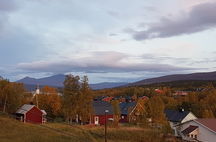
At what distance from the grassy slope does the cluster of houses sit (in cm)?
570

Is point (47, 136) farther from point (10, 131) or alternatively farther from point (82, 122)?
point (82, 122)

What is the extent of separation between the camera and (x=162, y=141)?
4831 cm

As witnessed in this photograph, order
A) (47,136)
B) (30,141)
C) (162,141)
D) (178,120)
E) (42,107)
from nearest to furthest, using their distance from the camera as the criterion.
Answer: (30,141)
(47,136)
(162,141)
(42,107)
(178,120)

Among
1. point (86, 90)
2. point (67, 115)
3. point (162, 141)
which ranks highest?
point (86, 90)

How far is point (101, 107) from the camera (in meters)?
66.5

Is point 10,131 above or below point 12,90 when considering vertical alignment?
below

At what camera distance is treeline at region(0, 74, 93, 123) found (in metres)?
55.4

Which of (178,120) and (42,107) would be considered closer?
(42,107)

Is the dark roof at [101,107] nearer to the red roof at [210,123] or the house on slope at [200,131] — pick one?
the house on slope at [200,131]

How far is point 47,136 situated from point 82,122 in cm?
2153

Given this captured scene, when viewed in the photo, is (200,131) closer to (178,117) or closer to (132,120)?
(178,117)

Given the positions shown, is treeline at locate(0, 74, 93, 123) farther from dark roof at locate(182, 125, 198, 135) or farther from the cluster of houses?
dark roof at locate(182, 125, 198, 135)

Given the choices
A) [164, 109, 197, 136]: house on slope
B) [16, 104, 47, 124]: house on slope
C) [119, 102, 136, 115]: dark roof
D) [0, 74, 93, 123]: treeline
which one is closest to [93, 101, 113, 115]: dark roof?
[0, 74, 93, 123]: treeline

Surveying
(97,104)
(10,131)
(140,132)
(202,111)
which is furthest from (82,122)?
(202,111)
